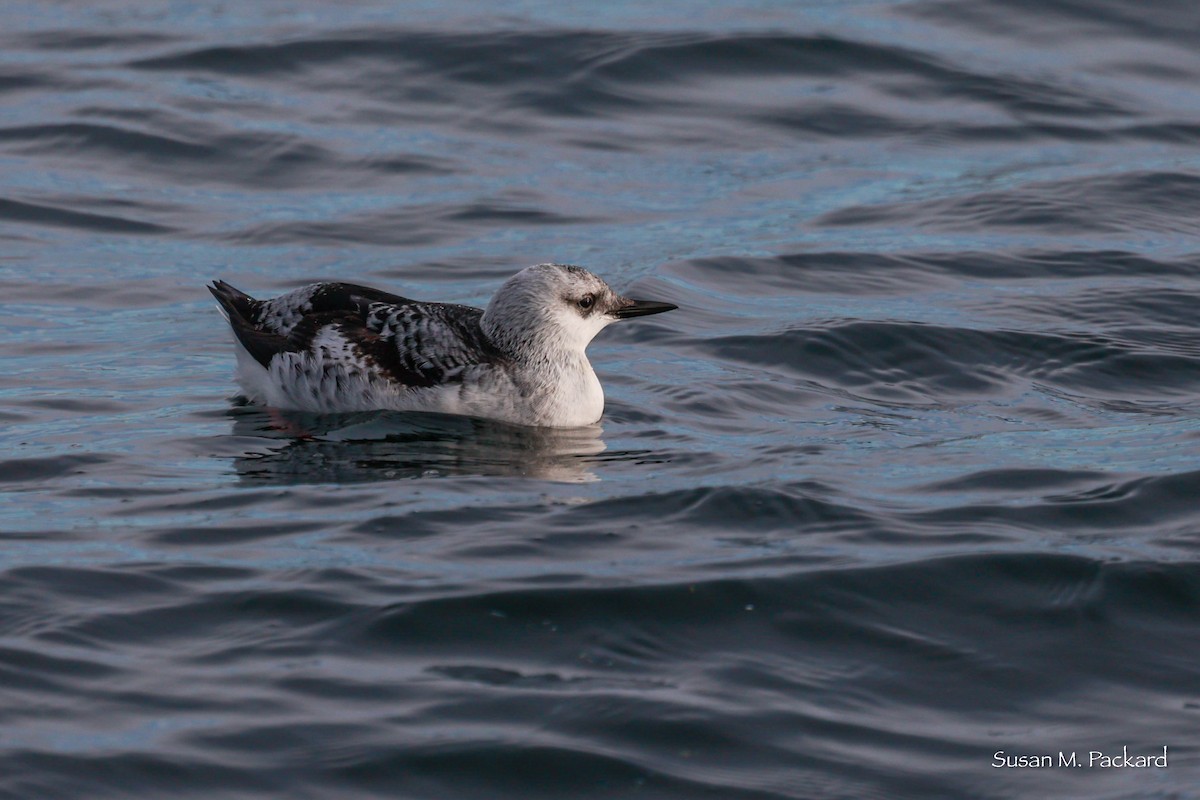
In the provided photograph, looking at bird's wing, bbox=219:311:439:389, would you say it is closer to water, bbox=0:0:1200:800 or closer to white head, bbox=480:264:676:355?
water, bbox=0:0:1200:800

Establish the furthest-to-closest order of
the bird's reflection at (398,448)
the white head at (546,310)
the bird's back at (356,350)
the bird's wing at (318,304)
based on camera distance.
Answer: the bird's wing at (318,304), the white head at (546,310), the bird's back at (356,350), the bird's reflection at (398,448)

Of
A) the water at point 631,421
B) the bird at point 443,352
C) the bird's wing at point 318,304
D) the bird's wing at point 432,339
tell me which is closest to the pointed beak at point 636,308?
the bird at point 443,352

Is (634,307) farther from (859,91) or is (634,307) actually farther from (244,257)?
(859,91)

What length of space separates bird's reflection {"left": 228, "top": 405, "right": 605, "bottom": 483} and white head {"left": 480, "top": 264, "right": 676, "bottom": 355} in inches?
20.9

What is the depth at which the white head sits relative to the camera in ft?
31.5

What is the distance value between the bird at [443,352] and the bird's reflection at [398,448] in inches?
4.1

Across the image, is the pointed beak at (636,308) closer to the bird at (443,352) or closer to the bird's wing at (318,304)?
the bird at (443,352)

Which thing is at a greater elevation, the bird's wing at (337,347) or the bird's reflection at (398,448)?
the bird's wing at (337,347)

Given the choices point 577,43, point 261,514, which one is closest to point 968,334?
point 261,514

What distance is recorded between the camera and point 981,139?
614 inches

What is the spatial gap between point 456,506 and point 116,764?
8.69 feet

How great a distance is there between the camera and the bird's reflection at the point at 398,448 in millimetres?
8359

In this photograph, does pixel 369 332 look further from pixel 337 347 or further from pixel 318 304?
pixel 318 304

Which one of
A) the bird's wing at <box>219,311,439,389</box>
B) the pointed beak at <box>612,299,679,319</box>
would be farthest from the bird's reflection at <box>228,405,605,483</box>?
the pointed beak at <box>612,299,679,319</box>
